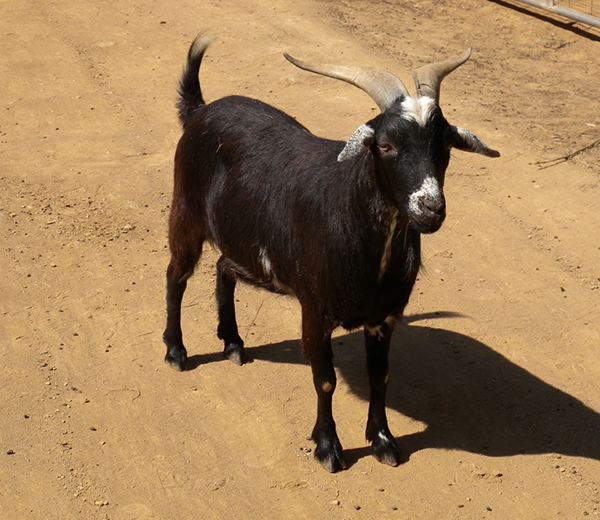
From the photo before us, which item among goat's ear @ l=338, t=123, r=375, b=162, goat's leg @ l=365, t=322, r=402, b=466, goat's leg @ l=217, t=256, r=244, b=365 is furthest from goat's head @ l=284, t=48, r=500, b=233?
goat's leg @ l=217, t=256, r=244, b=365

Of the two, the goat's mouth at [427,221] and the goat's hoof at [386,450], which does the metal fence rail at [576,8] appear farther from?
the goat's mouth at [427,221]

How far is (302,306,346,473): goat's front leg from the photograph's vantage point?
15.3 feet

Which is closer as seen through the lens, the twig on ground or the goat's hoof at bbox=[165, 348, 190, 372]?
the goat's hoof at bbox=[165, 348, 190, 372]

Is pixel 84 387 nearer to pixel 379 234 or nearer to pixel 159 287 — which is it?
pixel 159 287

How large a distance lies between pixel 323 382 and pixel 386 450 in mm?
602

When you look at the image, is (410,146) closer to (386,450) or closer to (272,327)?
(386,450)

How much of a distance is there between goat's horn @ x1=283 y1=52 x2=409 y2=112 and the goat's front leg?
1326 millimetres

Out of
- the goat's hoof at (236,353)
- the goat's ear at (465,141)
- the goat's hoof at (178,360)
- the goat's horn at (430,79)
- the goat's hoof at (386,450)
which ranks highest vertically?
the goat's horn at (430,79)

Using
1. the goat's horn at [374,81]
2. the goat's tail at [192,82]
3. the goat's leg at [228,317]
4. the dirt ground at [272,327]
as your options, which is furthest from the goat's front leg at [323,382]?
the goat's tail at [192,82]

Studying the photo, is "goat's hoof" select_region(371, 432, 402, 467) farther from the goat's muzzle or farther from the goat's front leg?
the goat's muzzle

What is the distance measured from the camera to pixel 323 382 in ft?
15.6

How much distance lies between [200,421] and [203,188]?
1.54 metres

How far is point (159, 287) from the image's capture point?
648cm

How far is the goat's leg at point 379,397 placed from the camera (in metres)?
4.86
